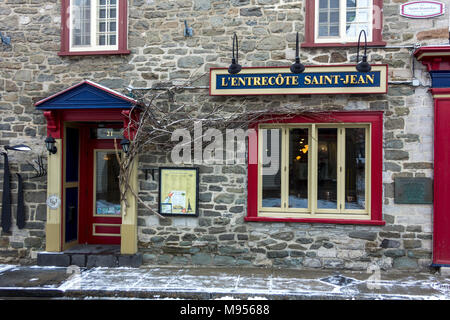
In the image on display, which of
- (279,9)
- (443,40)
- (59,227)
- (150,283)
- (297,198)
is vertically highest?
(279,9)

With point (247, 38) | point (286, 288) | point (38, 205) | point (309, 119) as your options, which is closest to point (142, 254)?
point (38, 205)

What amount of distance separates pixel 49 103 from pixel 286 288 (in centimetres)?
558

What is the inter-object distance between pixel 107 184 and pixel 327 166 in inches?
187

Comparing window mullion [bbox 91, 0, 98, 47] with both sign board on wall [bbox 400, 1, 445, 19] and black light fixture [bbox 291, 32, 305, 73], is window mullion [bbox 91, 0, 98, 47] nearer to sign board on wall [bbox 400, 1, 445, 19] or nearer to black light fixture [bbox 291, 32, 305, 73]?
black light fixture [bbox 291, 32, 305, 73]

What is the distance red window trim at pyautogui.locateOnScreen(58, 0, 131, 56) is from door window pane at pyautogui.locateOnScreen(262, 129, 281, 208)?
3.32 metres

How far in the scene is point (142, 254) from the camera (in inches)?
276

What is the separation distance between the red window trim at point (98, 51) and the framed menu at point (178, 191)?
261cm

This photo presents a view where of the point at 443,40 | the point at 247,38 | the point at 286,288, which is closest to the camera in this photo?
the point at 286,288

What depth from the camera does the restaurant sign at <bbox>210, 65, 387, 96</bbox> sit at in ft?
21.2

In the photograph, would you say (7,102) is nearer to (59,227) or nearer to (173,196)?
(59,227)

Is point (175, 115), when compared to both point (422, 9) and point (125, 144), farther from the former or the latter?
point (422, 9)

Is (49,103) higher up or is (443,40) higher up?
(443,40)

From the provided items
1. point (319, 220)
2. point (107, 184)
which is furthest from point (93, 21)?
point (319, 220)

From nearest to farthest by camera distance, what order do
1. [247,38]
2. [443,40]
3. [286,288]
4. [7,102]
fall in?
1. [286,288]
2. [443,40]
3. [247,38]
4. [7,102]
